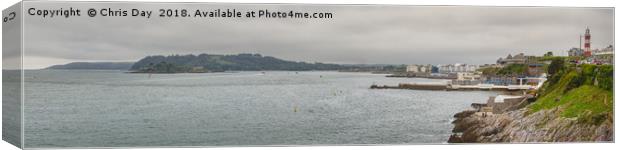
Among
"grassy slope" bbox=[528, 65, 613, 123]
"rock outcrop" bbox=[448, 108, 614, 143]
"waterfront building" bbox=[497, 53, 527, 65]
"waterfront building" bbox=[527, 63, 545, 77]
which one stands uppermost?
"waterfront building" bbox=[497, 53, 527, 65]

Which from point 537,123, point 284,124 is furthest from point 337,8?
point 537,123

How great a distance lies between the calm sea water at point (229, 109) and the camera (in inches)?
635

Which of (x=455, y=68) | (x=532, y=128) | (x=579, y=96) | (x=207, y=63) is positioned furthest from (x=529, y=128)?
(x=207, y=63)

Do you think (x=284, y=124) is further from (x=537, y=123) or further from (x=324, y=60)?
(x=537, y=123)

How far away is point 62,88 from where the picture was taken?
53.4 ft

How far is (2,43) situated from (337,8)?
559cm

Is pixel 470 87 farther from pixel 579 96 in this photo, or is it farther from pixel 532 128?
pixel 579 96

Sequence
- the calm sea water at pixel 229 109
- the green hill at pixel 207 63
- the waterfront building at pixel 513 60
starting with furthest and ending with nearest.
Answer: the waterfront building at pixel 513 60 → the green hill at pixel 207 63 → the calm sea water at pixel 229 109

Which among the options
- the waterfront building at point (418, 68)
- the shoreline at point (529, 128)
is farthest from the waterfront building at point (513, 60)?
Answer: the waterfront building at point (418, 68)

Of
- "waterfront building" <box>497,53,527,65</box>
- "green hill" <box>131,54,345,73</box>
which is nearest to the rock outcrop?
"waterfront building" <box>497,53,527,65</box>

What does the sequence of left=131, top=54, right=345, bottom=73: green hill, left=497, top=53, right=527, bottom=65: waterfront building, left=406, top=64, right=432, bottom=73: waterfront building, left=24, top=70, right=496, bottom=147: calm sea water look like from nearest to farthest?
1. left=24, top=70, right=496, bottom=147: calm sea water
2. left=131, top=54, right=345, bottom=73: green hill
3. left=406, top=64, right=432, bottom=73: waterfront building
4. left=497, top=53, right=527, bottom=65: waterfront building

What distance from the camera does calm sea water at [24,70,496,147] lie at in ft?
53.0

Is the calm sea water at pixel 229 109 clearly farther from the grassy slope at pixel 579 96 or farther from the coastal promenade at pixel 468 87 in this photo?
the grassy slope at pixel 579 96

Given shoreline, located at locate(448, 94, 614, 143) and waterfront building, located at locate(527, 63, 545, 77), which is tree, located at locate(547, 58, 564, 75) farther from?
shoreline, located at locate(448, 94, 614, 143)
